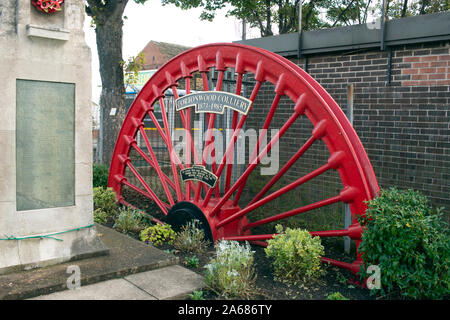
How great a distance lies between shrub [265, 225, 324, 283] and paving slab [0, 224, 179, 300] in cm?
119

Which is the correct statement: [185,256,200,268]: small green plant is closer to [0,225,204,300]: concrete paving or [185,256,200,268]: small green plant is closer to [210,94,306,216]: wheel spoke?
[0,225,204,300]: concrete paving

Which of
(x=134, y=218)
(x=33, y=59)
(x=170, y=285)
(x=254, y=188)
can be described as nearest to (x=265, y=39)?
(x=254, y=188)

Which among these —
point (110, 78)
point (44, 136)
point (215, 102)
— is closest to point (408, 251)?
point (215, 102)

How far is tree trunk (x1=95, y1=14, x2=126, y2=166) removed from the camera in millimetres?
10867

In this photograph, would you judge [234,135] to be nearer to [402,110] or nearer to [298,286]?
[298,286]

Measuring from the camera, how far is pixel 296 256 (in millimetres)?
4945

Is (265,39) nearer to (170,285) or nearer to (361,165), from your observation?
(361,165)

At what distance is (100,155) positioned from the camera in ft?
37.9

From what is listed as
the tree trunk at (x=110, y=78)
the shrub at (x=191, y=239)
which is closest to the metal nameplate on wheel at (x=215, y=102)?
the shrub at (x=191, y=239)

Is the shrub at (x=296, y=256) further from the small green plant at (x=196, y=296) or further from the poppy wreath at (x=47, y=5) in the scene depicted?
the poppy wreath at (x=47, y=5)

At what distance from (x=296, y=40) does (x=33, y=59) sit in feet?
15.4

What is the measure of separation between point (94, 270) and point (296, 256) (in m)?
2.13

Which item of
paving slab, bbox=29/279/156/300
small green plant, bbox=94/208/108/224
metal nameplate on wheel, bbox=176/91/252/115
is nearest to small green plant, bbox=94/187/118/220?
small green plant, bbox=94/208/108/224
